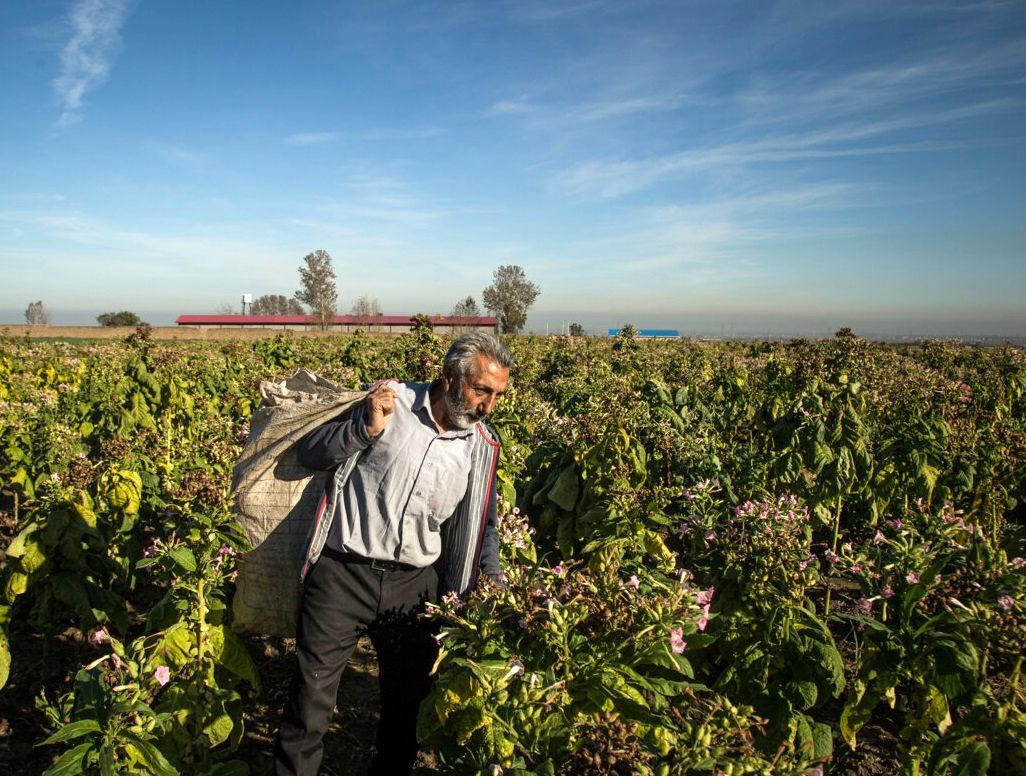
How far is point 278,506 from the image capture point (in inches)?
105

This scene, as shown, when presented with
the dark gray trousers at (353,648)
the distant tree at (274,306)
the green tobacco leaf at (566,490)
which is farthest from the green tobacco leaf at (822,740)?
the distant tree at (274,306)

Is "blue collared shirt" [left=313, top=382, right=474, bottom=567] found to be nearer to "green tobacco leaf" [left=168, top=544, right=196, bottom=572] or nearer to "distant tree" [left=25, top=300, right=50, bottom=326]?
"green tobacco leaf" [left=168, top=544, right=196, bottom=572]

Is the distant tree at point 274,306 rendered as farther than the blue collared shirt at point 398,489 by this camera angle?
Yes

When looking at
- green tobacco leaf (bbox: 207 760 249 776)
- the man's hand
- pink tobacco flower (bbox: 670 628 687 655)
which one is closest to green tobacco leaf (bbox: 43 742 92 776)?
green tobacco leaf (bbox: 207 760 249 776)

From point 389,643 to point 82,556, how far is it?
2.02m

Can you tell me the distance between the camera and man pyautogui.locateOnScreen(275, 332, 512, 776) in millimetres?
2533

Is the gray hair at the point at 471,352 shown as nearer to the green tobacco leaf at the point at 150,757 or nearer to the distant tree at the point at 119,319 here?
the green tobacco leaf at the point at 150,757

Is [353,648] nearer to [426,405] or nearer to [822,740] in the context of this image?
[426,405]

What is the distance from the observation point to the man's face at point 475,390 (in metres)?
2.54

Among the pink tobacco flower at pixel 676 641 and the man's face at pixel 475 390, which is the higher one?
the man's face at pixel 475 390

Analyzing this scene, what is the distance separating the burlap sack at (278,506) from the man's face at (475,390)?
424 mm

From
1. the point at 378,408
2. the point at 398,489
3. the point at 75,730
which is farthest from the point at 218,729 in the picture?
the point at 378,408

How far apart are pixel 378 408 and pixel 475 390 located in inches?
15.6

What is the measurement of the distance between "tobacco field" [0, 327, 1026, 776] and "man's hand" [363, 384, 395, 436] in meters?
0.69
